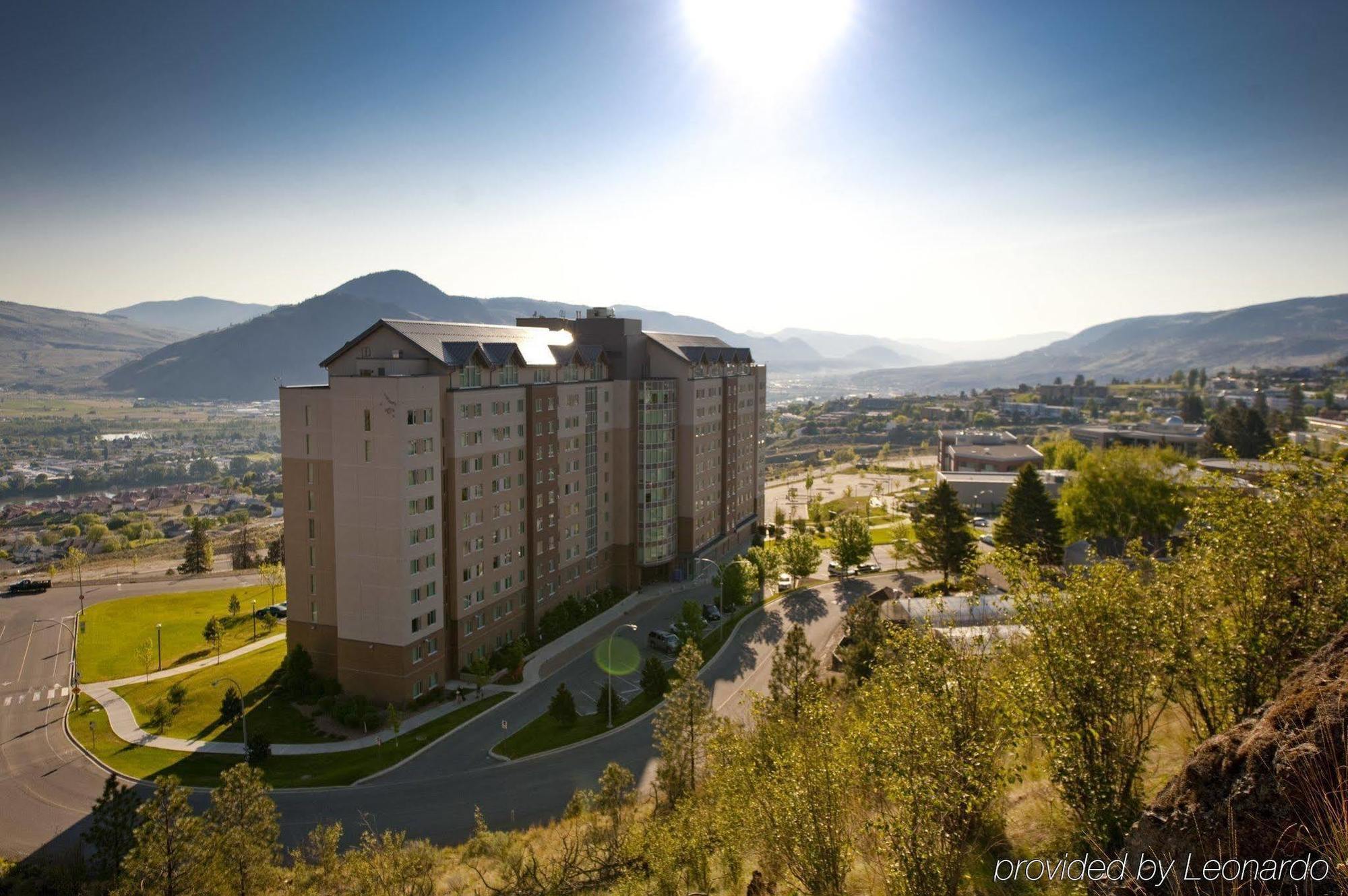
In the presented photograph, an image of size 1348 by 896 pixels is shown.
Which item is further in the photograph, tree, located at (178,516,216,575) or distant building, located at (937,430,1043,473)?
distant building, located at (937,430,1043,473)

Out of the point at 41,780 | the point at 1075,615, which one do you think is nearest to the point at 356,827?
the point at 41,780

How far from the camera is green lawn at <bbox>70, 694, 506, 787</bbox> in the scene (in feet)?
130

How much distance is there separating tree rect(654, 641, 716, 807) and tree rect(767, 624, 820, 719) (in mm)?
2935

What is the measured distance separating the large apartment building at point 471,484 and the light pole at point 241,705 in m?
4.59

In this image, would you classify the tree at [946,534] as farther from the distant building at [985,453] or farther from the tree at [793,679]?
the distant building at [985,453]

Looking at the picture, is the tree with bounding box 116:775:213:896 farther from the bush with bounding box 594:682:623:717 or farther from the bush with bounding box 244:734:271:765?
the bush with bounding box 594:682:623:717

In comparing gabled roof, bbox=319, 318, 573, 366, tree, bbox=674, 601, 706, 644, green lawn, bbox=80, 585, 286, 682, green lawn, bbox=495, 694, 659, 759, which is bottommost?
green lawn, bbox=80, 585, 286, 682

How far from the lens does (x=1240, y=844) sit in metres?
10.7

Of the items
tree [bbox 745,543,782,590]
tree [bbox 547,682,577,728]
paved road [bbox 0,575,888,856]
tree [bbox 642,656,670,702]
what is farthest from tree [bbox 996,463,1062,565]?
tree [bbox 547,682,577,728]

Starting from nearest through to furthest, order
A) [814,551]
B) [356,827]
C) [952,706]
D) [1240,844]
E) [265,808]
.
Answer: [1240,844] → [952,706] → [265,808] → [356,827] → [814,551]

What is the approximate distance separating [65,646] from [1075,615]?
74.5m

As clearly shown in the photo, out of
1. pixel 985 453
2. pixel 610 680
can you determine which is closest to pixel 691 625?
pixel 610 680

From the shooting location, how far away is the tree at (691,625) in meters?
57.0

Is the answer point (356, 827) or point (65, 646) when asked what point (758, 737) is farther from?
point (65, 646)
